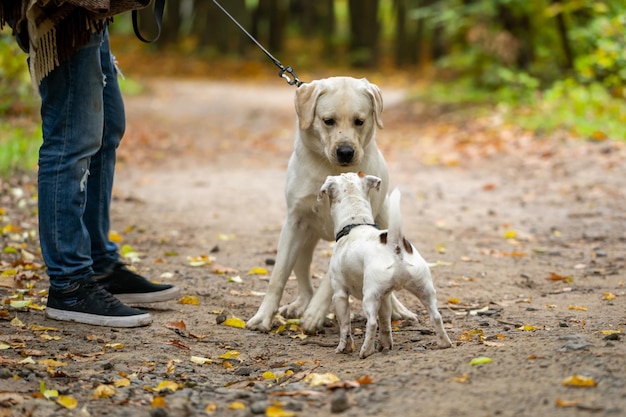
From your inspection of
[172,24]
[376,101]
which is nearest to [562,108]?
[376,101]

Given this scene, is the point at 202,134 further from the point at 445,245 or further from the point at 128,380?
the point at 128,380

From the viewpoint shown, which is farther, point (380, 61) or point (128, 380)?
point (380, 61)

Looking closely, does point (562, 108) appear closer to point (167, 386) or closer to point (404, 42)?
point (167, 386)

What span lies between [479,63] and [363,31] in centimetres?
1393

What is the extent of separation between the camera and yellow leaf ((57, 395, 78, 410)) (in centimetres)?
330

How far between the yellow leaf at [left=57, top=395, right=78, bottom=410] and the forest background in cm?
606

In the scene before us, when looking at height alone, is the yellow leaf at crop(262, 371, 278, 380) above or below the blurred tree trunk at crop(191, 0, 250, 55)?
below

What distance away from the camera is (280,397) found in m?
3.39

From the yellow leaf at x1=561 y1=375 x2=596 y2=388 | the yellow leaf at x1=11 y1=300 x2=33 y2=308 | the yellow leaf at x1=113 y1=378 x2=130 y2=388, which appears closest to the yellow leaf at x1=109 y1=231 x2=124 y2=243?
the yellow leaf at x1=11 y1=300 x2=33 y2=308

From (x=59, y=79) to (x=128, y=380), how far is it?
162cm

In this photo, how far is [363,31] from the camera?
3064cm

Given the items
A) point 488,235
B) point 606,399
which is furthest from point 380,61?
point 606,399

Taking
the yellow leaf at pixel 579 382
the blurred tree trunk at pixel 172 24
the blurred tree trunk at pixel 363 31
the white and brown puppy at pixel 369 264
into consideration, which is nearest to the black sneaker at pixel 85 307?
the white and brown puppy at pixel 369 264

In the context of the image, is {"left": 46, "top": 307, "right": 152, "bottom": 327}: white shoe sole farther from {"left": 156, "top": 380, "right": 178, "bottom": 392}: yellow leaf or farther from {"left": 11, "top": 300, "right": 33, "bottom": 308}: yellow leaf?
{"left": 156, "top": 380, "right": 178, "bottom": 392}: yellow leaf
